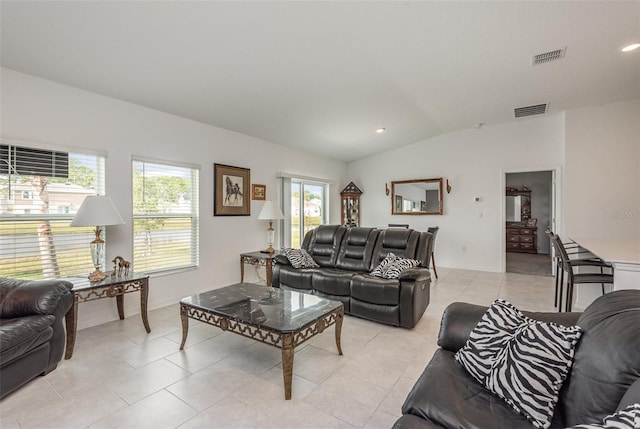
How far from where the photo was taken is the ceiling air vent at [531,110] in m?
4.52

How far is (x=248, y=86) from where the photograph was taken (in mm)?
3246

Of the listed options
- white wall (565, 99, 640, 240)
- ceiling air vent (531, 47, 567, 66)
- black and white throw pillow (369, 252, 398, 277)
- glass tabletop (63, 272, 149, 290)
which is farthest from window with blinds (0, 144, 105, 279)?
white wall (565, 99, 640, 240)

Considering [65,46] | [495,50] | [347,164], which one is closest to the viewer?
[65,46]

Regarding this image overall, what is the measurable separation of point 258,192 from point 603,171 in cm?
544

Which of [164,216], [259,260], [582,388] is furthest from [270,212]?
[582,388]

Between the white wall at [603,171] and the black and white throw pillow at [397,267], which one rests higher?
the white wall at [603,171]

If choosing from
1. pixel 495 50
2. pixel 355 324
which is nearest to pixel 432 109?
pixel 495 50

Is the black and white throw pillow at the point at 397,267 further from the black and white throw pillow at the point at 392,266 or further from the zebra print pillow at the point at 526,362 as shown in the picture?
the zebra print pillow at the point at 526,362

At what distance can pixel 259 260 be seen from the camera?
4.35 meters

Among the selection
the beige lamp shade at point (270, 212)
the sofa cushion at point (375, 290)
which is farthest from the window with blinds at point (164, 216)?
the sofa cushion at point (375, 290)

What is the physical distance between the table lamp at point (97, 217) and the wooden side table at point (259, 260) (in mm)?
1893

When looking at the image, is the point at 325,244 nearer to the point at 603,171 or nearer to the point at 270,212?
the point at 270,212

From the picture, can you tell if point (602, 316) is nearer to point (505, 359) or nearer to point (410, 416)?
point (505, 359)

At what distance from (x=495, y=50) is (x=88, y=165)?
4.28m
